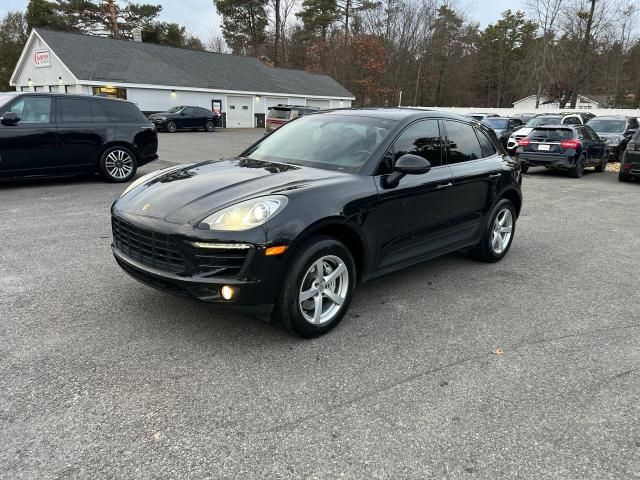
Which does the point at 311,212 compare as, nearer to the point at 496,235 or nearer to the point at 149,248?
the point at 149,248

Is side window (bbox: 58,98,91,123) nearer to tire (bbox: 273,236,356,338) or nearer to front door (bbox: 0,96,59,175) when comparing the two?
front door (bbox: 0,96,59,175)

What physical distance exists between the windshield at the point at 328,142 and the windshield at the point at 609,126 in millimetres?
17137

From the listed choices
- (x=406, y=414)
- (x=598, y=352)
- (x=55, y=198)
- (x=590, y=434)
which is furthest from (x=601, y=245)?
(x=55, y=198)

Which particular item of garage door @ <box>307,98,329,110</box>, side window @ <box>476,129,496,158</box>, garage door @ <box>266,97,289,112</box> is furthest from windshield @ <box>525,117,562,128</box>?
garage door @ <box>307,98,329,110</box>

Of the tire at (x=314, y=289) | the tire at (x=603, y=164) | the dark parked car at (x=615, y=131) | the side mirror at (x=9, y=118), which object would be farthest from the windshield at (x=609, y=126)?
the side mirror at (x=9, y=118)

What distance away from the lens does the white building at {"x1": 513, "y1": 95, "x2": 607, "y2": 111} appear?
53078 millimetres

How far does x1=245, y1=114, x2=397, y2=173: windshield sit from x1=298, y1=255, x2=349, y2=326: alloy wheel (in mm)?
846

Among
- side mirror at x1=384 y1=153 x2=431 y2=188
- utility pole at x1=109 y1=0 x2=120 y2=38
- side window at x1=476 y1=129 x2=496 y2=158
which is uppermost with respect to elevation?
utility pole at x1=109 y1=0 x2=120 y2=38

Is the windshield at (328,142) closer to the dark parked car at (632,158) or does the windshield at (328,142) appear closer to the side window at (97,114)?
the side window at (97,114)

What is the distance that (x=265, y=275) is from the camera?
3234mm

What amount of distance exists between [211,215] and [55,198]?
635 cm

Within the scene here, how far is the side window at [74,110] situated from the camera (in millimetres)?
9039

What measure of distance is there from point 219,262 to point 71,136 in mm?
7313

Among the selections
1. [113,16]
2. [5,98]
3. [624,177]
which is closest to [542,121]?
[624,177]
